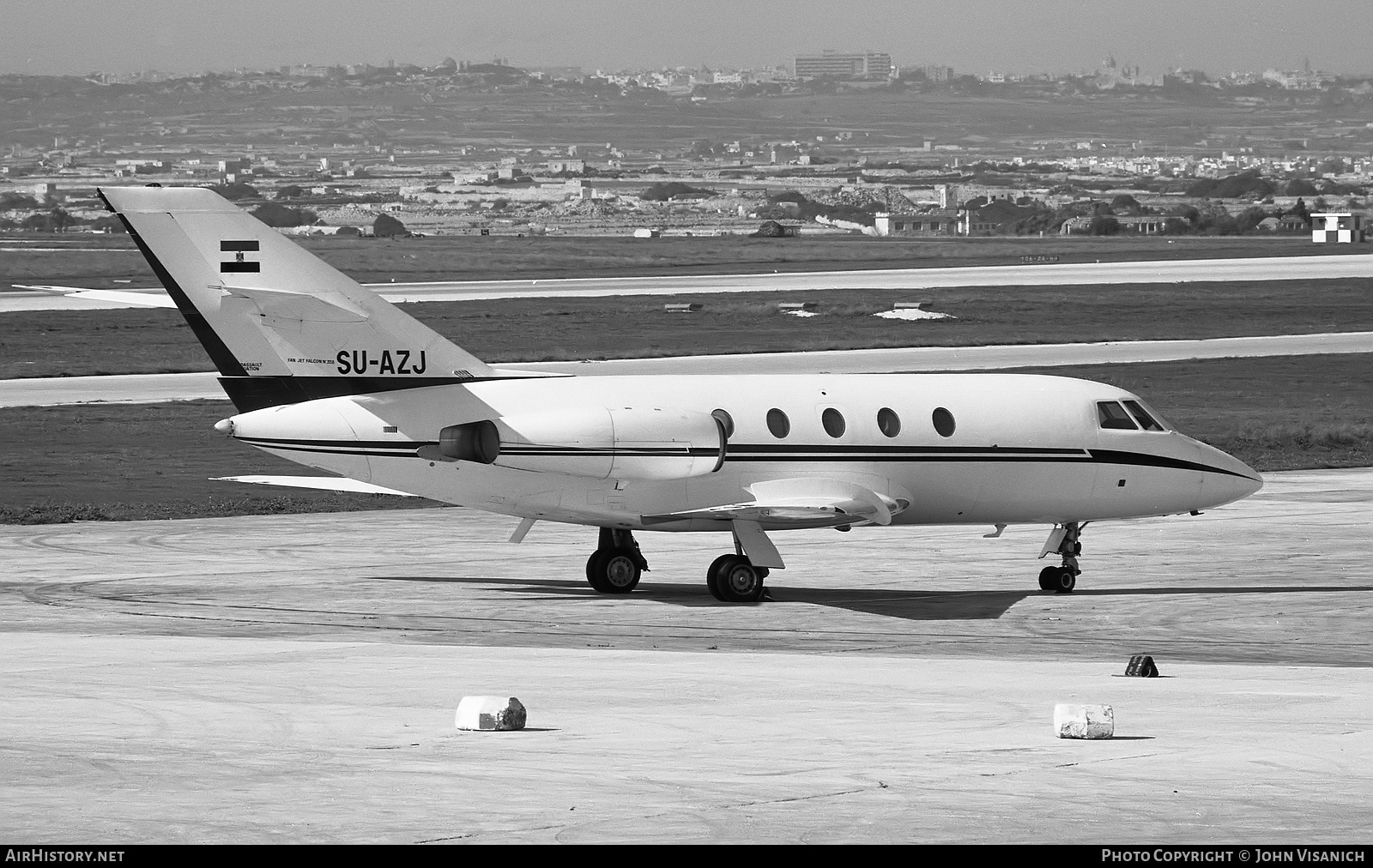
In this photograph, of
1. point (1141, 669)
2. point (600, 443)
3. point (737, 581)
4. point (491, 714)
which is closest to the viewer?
point (491, 714)

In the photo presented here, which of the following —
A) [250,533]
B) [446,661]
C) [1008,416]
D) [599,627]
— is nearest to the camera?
[446,661]

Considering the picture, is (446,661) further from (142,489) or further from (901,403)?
(142,489)

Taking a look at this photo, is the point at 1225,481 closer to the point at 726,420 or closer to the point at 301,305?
the point at 726,420

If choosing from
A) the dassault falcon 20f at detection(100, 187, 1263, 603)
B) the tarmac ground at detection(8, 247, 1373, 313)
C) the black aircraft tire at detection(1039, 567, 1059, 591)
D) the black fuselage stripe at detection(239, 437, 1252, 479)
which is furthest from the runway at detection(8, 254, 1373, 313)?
the black aircraft tire at detection(1039, 567, 1059, 591)

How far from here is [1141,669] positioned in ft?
65.6

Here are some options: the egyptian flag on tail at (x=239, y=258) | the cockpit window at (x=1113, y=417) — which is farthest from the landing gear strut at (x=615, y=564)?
the cockpit window at (x=1113, y=417)

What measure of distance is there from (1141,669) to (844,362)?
50123 millimetres

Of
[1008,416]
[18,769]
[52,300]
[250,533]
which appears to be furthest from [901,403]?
[52,300]

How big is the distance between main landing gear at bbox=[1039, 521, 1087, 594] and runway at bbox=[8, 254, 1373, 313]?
73.6m

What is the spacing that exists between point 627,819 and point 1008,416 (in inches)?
717

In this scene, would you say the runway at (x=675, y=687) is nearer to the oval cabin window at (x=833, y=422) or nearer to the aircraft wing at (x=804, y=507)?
the aircraft wing at (x=804, y=507)

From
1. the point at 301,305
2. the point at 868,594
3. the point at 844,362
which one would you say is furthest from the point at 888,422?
the point at 844,362

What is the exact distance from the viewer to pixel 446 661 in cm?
2098

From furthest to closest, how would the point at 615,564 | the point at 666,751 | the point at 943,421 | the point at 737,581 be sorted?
the point at 943,421, the point at 615,564, the point at 737,581, the point at 666,751
